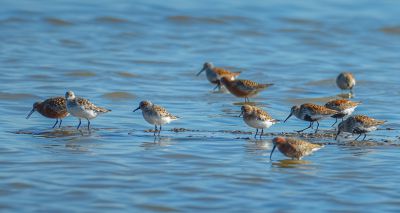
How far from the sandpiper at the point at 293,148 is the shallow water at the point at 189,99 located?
217mm

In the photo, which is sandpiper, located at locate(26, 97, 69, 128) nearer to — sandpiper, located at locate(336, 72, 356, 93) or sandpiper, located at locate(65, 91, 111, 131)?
sandpiper, located at locate(65, 91, 111, 131)

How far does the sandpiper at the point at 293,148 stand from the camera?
1294cm

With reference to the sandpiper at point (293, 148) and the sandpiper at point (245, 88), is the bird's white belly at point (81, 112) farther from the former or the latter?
the sandpiper at point (245, 88)

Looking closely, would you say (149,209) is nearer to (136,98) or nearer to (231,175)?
(231,175)

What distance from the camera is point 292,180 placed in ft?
39.3

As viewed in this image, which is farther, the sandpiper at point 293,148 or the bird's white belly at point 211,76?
the bird's white belly at point 211,76

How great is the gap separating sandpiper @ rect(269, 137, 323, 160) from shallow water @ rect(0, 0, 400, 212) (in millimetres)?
217

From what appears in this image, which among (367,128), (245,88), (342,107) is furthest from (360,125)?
(245,88)

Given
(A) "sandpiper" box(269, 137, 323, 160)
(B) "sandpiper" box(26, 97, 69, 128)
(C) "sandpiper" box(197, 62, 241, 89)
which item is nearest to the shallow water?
(A) "sandpiper" box(269, 137, 323, 160)

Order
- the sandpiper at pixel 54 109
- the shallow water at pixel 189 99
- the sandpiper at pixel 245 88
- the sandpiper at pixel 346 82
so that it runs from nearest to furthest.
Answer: the shallow water at pixel 189 99, the sandpiper at pixel 54 109, the sandpiper at pixel 245 88, the sandpiper at pixel 346 82

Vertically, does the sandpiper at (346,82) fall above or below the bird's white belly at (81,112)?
above

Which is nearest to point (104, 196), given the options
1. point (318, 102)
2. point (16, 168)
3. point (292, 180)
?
point (16, 168)

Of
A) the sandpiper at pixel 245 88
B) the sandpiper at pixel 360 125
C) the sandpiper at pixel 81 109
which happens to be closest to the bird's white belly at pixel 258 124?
the sandpiper at pixel 360 125

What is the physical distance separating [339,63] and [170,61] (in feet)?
15.7
